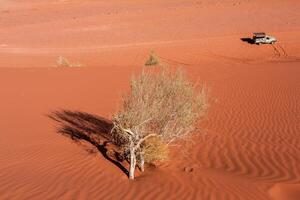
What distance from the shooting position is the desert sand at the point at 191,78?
7059mm

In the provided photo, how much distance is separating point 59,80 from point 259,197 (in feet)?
40.8

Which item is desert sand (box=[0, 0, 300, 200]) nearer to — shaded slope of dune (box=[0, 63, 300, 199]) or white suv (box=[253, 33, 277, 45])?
shaded slope of dune (box=[0, 63, 300, 199])

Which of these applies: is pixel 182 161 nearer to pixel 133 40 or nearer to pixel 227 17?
pixel 133 40

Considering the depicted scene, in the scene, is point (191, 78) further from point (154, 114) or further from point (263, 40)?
point (263, 40)

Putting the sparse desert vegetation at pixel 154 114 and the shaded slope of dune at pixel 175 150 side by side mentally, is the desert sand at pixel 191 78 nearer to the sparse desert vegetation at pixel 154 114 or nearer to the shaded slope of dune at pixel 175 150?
the shaded slope of dune at pixel 175 150

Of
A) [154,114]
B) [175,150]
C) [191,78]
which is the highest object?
[154,114]

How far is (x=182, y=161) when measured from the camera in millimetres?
8570

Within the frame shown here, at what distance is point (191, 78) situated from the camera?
17688 mm

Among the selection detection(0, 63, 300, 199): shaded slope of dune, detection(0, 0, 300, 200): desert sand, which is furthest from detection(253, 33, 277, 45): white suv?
detection(0, 63, 300, 199): shaded slope of dune

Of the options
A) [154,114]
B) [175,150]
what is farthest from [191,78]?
[154,114]

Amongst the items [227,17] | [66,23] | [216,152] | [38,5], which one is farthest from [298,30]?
[38,5]

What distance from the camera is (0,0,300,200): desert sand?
7059 mm

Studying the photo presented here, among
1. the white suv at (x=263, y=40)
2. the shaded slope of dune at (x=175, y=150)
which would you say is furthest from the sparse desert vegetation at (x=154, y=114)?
the white suv at (x=263, y=40)

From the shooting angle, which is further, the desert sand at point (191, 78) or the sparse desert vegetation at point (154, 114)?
the sparse desert vegetation at point (154, 114)
